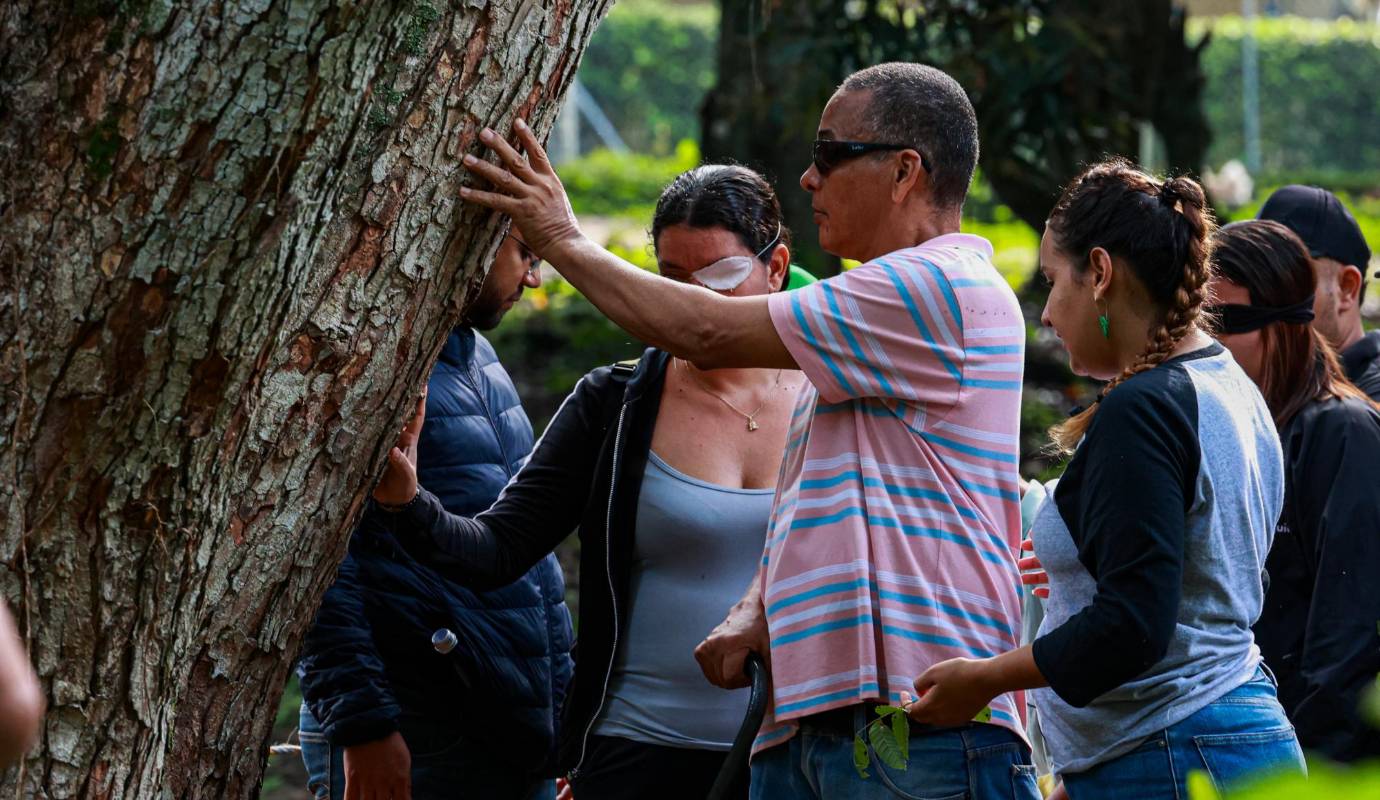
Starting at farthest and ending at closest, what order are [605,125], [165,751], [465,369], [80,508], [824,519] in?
[605,125] → [465,369] → [824,519] → [165,751] → [80,508]

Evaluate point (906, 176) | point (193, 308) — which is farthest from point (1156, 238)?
point (193, 308)

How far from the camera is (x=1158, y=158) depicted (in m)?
19.4

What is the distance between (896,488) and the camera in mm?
2486

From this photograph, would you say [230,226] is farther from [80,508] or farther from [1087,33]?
[1087,33]

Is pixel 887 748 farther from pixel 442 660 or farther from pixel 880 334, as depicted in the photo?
pixel 442 660

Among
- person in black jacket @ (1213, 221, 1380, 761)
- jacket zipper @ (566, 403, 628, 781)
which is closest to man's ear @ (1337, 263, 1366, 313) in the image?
person in black jacket @ (1213, 221, 1380, 761)

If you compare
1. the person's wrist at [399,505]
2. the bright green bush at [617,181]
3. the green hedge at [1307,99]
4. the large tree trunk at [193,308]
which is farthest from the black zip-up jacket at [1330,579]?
the green hedge at [1307,99]

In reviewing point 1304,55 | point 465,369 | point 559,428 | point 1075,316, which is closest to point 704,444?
point 559,428

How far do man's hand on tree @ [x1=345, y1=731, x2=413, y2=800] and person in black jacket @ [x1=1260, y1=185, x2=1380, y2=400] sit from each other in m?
2.45

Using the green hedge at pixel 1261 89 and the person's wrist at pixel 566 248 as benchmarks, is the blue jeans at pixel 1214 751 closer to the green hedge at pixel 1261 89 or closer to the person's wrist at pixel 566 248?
the person's wrist at pixel 566 248

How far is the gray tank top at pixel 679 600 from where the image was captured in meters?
3.00

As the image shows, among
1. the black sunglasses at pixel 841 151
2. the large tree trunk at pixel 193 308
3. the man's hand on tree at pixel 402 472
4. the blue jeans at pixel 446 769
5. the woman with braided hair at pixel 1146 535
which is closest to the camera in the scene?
the large tree trunk at pixel 193 308

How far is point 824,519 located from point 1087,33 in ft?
20.1

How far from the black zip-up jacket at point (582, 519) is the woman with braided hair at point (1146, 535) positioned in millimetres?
851
